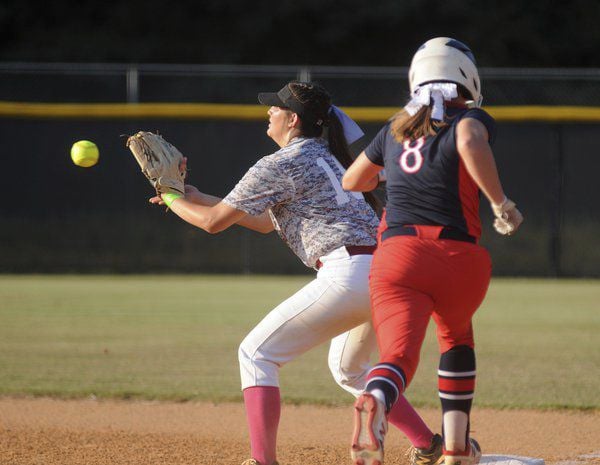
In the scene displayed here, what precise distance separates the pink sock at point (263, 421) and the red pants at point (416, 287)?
2.06 ft

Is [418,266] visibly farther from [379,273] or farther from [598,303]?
[598,303]

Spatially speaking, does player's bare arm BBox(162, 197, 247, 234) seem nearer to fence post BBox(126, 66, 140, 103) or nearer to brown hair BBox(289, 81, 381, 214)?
brown hair BBox(289, 81, 381, 214)

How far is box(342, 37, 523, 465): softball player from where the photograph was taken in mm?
3525

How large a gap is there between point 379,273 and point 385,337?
0.23m

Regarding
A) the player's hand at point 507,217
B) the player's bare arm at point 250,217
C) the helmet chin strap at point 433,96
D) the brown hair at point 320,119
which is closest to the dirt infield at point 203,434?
the player's bare arm at point 250,217

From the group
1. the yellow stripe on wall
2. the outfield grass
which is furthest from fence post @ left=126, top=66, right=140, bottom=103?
the outfield grass

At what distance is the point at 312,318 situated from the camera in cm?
403

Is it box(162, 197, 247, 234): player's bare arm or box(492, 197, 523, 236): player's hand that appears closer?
box(492, 197, 523, 236): player's hand

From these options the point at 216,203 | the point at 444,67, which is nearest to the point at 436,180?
the point at 444,67

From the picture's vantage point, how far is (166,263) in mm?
14305

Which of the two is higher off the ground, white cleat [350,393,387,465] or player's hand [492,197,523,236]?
player's hand [492,197,523,236]

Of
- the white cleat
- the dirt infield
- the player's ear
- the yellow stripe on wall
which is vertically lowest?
the dirt infield

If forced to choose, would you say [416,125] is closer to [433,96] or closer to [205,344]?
[433,96]

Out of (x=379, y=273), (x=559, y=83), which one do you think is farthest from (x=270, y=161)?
(x=559, y=83)
